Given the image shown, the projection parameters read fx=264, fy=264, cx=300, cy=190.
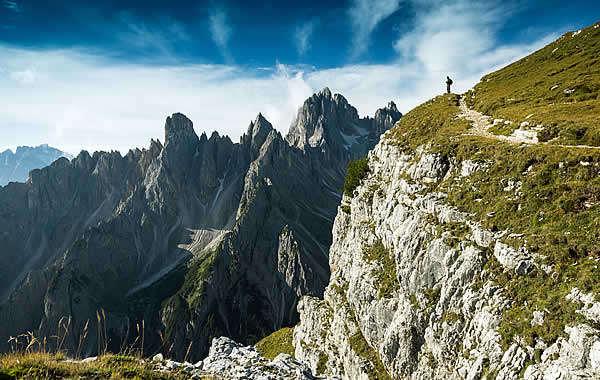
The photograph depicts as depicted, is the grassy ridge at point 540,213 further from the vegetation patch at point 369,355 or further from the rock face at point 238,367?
the vegetation patch at point 369,355

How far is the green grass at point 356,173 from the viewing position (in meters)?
57.0

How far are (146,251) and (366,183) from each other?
19309 centimetres

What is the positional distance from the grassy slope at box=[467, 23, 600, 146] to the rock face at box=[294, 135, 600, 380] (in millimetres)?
10237

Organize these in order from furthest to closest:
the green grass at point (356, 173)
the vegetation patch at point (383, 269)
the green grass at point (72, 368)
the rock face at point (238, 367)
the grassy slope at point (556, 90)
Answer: the green grass at point (356, 173), the vegetation patch at point (383, 269), the grassy slope at point (556, 90), the rock face at point (238, 367), the green grass at point (72, 368)

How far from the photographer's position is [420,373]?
91.5 ft

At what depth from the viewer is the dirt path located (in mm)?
30366

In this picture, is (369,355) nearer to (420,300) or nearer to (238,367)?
(420,300)

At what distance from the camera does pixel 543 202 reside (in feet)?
72.6

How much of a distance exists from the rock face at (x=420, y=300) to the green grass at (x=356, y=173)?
281 cm

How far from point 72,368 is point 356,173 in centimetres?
5305

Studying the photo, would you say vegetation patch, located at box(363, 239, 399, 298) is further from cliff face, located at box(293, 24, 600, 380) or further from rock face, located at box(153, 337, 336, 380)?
rock face, located at box(153, 337, 336, 380)

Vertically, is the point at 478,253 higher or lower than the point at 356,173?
lower

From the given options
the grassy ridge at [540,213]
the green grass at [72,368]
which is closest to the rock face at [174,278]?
the green grass at [72,368]

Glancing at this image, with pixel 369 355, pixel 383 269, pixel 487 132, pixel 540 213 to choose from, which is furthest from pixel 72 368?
pixel 487 132
